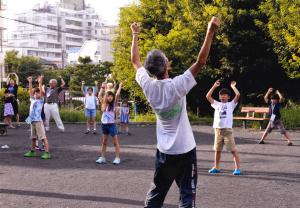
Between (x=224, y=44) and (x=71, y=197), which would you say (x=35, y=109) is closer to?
(x=71, y=197)

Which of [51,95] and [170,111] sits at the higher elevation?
[170,111]

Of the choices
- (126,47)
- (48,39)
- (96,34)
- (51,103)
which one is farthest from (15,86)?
(96,34)

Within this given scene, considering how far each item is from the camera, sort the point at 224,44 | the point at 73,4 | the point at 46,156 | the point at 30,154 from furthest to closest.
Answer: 1. the point at 73,4
2. the point at 224,44
3. the point at 30,154
4. the point at 46,156

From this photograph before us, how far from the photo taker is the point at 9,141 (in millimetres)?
14305

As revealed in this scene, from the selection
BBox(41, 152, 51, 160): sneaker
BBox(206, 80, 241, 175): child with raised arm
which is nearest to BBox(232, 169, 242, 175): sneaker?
BBox(206, 80, 241, 175): child with raised arm

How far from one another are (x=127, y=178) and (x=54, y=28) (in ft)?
402

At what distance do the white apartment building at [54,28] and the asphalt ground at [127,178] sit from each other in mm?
115705

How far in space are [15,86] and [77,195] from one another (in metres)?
11.7

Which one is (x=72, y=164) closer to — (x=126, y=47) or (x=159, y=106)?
(x=159, y=106)

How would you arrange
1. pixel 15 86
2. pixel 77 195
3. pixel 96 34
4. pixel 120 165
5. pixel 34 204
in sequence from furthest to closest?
1. pixel 96 34
2. pixel 15 86
3. pixel 120 165
4. pixel 77 195
5. pixel 34 204

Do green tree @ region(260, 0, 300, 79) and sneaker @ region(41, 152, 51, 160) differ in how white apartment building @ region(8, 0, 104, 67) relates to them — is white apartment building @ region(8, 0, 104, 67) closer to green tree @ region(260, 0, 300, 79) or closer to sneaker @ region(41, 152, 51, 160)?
green tree @ region(260, 0, 300, 79)

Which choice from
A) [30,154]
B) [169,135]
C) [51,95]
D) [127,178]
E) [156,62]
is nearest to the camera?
[156,62]

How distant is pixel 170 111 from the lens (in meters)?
4.20

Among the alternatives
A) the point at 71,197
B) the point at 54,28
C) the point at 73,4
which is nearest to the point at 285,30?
the point at 71,197
